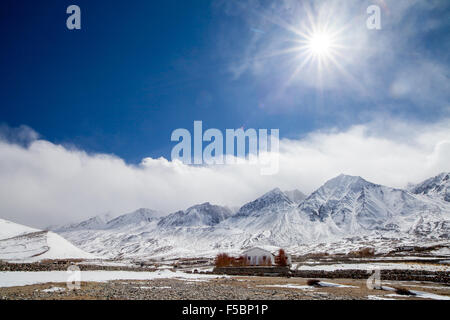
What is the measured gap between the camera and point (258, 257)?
103 m

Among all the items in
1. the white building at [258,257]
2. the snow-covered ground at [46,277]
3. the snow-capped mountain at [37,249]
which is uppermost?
the snow-covered ground at [46,277]

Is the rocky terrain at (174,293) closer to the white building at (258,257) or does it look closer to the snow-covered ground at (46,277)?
the snow-covered ground at (46,277)

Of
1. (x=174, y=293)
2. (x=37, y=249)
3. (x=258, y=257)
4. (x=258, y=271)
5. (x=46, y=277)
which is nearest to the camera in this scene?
(x=174, y=293)

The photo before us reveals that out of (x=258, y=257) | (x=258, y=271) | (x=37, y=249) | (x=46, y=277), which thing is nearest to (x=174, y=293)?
(x=46, y=277)

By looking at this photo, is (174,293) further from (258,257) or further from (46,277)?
(258,257)

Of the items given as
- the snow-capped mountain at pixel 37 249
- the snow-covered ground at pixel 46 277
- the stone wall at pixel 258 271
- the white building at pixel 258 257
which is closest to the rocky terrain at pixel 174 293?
the snow-covered ground at pixel 46 277

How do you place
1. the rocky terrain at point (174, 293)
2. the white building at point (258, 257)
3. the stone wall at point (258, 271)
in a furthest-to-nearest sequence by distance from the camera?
the white building at point (258, 257), the stone wall at point (258, 271), the rocky terrain at point (174, 293)

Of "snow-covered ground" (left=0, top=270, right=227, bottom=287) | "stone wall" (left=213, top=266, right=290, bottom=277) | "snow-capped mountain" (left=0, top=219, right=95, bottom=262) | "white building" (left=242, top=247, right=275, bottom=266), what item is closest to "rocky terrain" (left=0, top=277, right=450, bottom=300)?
"snow-covered ground" (left=0, top=270, right=227, bottom=287)

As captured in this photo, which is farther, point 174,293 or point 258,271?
point 258,271

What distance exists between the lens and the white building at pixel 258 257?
331 feet

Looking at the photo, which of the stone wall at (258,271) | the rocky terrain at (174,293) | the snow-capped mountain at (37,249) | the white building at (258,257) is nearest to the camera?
the rocky terrain at (174,293)

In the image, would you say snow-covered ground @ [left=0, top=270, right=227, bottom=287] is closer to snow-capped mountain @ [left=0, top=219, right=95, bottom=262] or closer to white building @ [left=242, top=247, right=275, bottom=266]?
snow-capped mountain @ [left=0, top=219, right=95, bottom=262]
